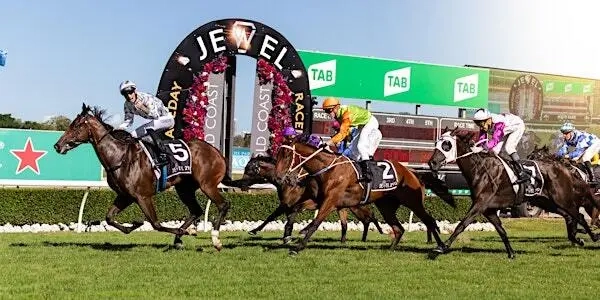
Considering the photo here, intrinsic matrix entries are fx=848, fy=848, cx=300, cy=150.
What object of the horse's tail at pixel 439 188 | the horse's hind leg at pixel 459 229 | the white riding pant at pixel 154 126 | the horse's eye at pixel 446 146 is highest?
the white riding pant at pixel 154 126

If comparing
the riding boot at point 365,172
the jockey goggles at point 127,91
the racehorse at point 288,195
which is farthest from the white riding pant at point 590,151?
the jockey goggles at point 127,91

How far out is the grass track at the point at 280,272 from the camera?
5.92m

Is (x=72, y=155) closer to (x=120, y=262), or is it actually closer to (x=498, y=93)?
(x=120, y=262)

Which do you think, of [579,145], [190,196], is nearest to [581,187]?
[579,145]

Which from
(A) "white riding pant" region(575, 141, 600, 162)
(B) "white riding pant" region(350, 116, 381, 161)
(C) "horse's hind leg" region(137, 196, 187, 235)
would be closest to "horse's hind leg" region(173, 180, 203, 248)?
(C) "horse's hind leg" region(137, 196, 187, 235)

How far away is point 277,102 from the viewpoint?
14.9 m

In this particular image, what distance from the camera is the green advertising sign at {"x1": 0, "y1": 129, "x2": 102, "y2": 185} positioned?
Result: 1351 cm

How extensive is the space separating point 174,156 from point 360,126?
2108 millimetres

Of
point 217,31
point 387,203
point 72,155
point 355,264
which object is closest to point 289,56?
point 217,31

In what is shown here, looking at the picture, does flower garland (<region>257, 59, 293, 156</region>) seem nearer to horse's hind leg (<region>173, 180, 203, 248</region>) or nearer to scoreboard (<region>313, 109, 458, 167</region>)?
scoreboard (<region>313, 109, 458, 167</region>)

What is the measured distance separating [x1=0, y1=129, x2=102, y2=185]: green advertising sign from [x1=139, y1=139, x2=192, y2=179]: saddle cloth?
207 inches

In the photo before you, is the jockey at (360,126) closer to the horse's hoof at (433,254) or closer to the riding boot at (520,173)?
the horse's hoof at (433,254)

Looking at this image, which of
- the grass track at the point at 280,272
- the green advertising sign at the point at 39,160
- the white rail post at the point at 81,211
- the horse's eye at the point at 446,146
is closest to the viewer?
the grass track at the point at 280,272

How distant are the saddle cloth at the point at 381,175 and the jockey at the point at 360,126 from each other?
7 cm
